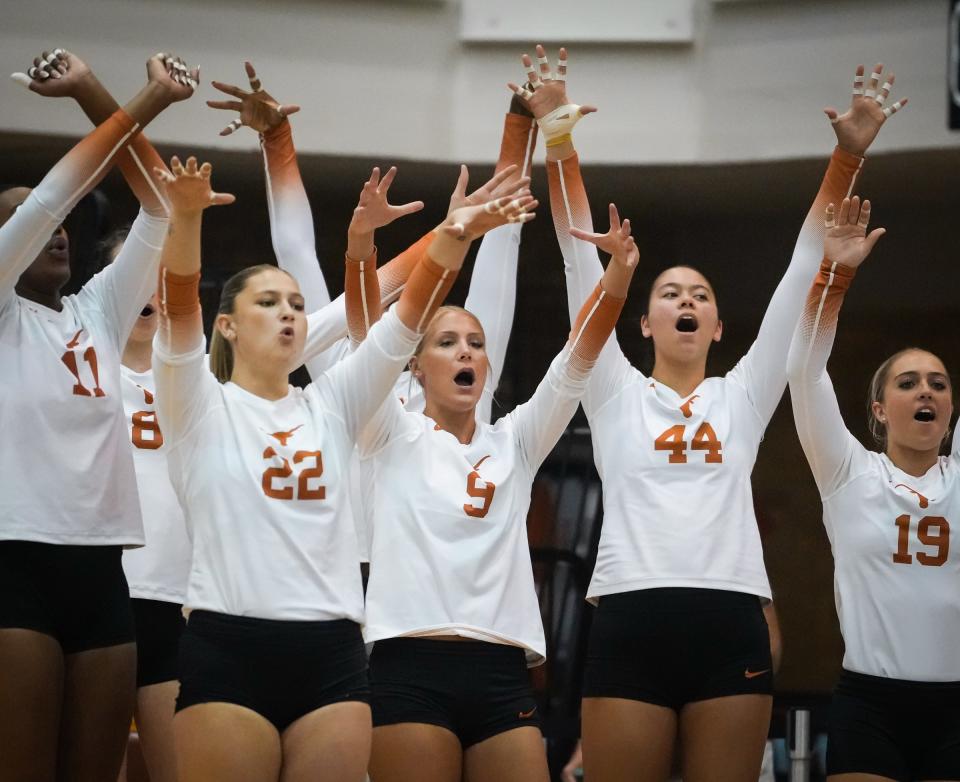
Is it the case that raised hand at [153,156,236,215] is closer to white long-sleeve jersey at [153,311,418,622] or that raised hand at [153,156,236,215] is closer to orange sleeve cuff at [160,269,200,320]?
orange sleeve cuff at [160,269,200,320]

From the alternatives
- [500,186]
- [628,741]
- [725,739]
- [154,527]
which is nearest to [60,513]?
[154,527]

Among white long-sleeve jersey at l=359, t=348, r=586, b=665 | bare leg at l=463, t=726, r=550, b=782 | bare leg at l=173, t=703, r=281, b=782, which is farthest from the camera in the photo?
white long-sleeve jersey at l=359, t=348, r=586, b=665

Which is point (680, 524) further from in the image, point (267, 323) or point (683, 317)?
point (267, 323)

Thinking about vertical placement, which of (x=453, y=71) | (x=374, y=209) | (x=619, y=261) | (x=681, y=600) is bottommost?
(x=681, y=600)

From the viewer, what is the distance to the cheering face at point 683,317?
367cm

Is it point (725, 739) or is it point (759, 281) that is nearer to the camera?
point (725, 739)

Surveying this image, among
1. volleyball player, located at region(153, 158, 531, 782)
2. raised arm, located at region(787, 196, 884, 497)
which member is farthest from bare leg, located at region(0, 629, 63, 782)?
raised arm, located at region(787, 196, 884, 497)

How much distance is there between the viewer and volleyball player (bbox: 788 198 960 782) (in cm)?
341

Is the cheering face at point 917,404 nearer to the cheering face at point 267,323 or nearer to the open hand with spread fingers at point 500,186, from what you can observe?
the open hand with spread fingers at point 500,186

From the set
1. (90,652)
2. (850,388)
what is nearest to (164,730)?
(90,652)

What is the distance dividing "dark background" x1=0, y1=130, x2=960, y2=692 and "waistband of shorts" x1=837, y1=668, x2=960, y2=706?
330 centimetres

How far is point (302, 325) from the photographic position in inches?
121

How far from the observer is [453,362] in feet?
11.2

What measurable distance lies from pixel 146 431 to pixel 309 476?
2.91ft
